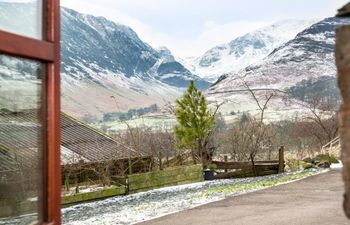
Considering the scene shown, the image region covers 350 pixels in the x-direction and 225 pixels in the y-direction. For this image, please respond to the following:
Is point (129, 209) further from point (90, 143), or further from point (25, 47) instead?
point (90, 143)

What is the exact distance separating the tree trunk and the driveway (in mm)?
5494

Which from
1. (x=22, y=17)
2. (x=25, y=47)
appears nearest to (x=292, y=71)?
(x=22, y=17)

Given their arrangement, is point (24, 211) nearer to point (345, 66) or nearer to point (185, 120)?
point (345, 66)

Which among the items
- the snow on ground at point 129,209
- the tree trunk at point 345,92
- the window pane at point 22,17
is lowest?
the snow on ground at point 129,209

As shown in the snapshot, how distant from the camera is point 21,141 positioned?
2139mm

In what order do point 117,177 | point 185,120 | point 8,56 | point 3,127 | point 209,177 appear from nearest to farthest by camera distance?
1. point 8,56
2. point 3,127
3. point 117,177
4. point 209,177
5. point 185,120

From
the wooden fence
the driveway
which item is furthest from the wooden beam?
the wooden fence

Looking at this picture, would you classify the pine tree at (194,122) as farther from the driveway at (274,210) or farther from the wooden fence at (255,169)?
the driveway at (274,210)

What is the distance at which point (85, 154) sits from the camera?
1709 centimetres

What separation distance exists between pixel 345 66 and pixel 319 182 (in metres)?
10.5

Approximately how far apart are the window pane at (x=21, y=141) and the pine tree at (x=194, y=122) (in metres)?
16.9

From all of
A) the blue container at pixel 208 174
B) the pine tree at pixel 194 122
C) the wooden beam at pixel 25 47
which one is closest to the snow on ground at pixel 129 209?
the blue container at pixel 208 174

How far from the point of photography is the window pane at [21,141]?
2.02 m

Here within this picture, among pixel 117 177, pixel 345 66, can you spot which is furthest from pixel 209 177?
pixel 345 66
